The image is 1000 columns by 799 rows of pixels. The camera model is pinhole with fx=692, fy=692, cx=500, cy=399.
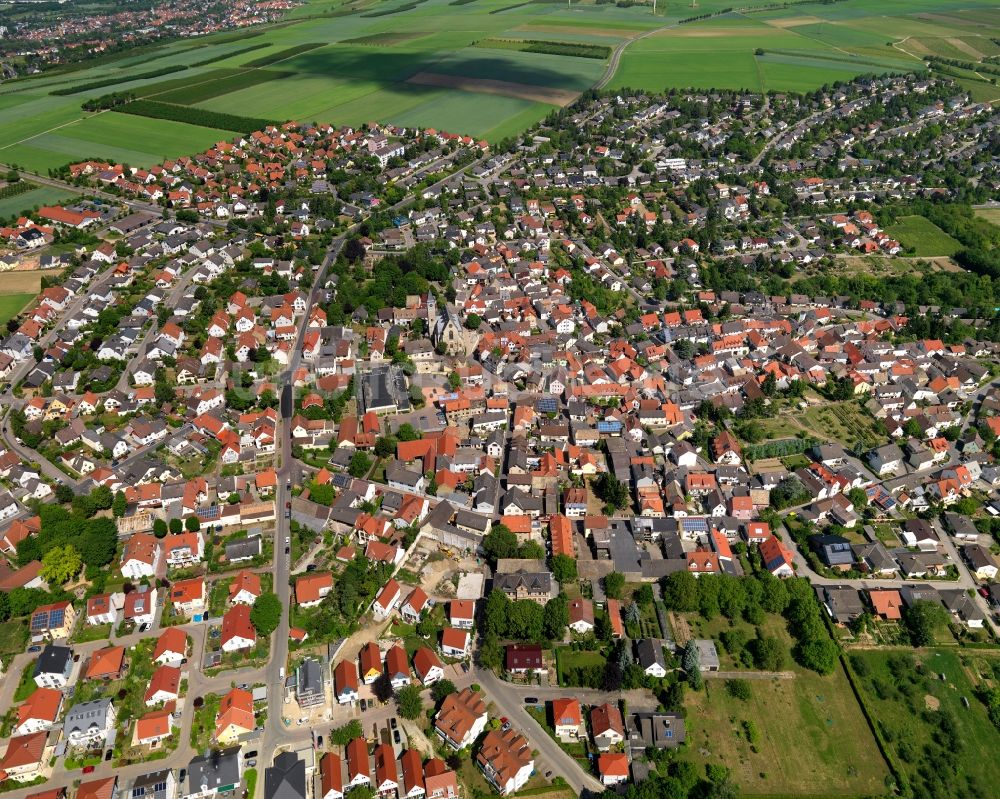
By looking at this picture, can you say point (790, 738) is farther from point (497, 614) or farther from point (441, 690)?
point (441, 690)

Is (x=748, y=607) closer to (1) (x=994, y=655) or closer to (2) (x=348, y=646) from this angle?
(1) (x=994, y=655)

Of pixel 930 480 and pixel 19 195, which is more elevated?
pixel 19 195

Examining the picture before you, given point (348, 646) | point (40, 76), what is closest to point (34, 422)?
point (348, 646)

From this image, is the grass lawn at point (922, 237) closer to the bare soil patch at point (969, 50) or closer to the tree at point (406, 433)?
the tree at point (406, 433)

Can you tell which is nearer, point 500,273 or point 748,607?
point 748,607

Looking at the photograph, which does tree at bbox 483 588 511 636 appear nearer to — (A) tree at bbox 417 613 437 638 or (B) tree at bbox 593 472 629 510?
(A) tree at bbox 417 613 437 638

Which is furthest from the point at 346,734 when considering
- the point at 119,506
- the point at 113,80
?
the point at 113,80

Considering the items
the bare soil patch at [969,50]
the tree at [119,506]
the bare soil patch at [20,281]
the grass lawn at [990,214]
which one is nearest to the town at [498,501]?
the tree at [119,506]
